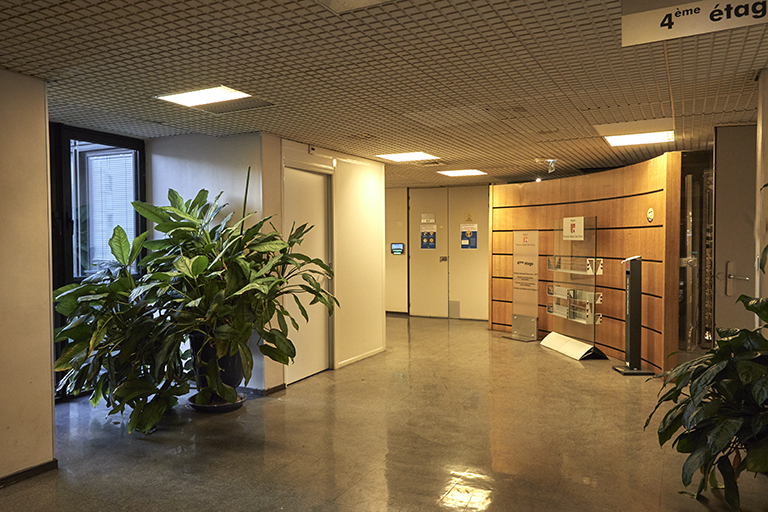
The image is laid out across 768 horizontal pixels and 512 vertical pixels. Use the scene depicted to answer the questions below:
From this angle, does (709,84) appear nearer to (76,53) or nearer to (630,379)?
(630,379)

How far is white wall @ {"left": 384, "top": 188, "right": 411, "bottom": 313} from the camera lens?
37.1 ft

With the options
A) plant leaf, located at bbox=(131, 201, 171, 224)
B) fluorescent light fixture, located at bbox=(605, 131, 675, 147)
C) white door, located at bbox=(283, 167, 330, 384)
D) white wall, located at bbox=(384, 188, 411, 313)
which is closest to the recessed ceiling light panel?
white wall, located at bbox=(384, 188, 411, 313)

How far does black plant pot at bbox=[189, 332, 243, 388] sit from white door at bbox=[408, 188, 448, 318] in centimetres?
639

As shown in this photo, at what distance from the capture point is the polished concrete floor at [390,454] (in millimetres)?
3285

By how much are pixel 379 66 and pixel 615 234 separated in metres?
5.16

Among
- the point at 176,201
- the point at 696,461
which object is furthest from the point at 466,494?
the point at 176,201

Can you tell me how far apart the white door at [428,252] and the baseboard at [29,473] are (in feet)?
26.0

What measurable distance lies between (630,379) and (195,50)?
558 cm

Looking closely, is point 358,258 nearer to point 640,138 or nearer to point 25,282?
point 640,138

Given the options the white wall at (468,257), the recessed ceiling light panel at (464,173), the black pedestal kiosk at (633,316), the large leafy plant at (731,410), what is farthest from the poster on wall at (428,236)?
the large leafy plant at (731,410)

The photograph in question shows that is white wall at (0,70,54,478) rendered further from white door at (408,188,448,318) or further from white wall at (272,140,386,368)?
white door at (408,188,448,318)

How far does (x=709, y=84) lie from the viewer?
3.89 meters

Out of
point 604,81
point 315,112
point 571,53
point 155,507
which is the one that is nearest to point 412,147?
point 315,112

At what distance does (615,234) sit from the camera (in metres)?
7.41
